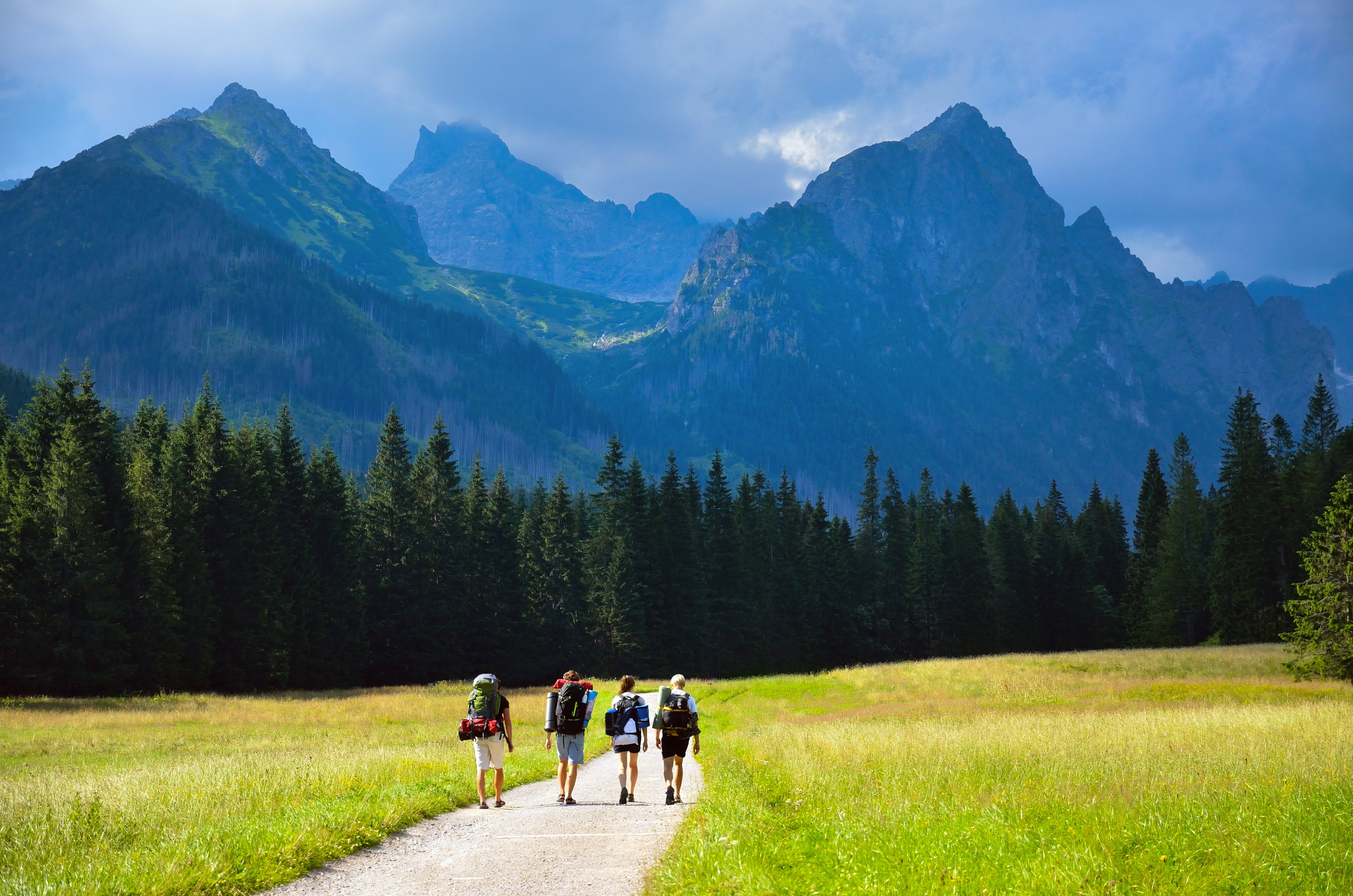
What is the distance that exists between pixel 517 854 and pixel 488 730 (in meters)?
4.42

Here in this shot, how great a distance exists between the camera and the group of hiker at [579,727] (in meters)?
15.3

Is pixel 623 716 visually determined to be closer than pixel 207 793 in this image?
No

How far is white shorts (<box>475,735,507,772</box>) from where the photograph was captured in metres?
15.2

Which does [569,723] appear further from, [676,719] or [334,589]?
[334,589]

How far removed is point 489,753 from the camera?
15.3 m

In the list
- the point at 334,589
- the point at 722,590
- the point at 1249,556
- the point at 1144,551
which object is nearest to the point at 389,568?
the point at 334,589

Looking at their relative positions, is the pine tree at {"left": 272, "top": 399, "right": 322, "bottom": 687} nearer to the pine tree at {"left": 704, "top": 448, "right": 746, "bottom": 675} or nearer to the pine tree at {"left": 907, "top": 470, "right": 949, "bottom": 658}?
the pine tree at {"left": 704, "top": 448, "right": 746, "bottom": 675}

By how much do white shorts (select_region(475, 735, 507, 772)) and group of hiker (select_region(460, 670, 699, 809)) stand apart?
12mm

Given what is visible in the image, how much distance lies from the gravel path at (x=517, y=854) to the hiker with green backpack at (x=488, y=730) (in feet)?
1.72

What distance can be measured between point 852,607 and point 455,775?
75891 mm

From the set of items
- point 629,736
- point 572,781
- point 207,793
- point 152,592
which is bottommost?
point 572,781

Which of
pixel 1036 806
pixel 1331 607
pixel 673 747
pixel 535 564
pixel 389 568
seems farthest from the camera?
pixel 535 564

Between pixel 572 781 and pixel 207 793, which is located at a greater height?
pixel 207 793

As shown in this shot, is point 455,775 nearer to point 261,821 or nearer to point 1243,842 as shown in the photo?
point 261,821
